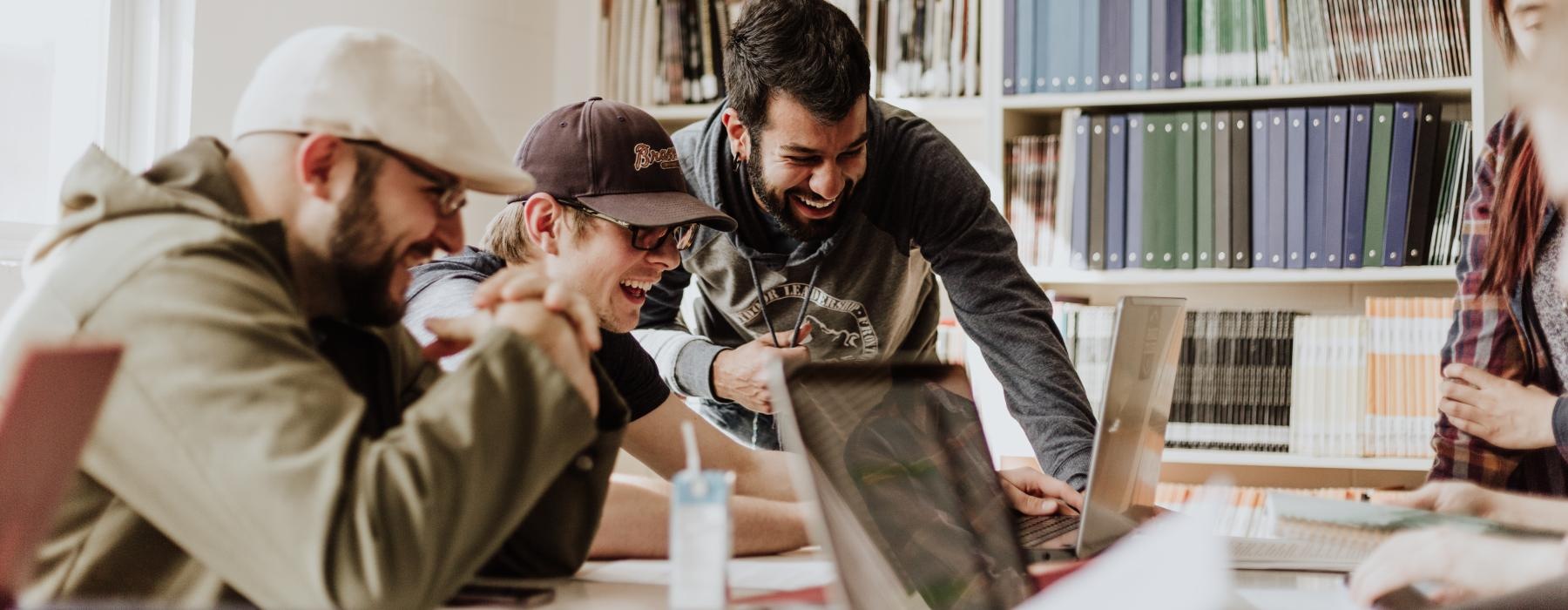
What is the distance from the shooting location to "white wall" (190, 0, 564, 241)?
222cm

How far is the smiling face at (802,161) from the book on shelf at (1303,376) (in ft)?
2.70

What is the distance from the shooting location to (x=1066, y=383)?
73.2 inches

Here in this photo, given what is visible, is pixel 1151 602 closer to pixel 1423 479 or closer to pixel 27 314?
pixel 27 314

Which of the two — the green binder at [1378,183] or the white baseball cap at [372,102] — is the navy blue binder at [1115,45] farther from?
the white baseball cap at [372,102]

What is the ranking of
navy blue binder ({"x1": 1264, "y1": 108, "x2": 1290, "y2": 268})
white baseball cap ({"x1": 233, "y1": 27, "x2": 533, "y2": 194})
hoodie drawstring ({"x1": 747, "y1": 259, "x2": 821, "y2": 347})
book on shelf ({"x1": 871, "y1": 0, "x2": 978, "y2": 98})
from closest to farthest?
white baseball cap ({"x1": 233, "y1": 27, "x2": 533, "y2": 194})
hoodie drawstring ({"x1": 747, "y1": 259, "x2": 821, "y2": 347})
navy blue binder ({"x1": 1264, "y1": 108, "x2": 1290, "y2": 268})
book on shelf ({"x1": 871, "y1": 0, "x2": 978, "y2": 98})

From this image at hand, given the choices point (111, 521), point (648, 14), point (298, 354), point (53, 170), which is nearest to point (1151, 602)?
point (298, 354)

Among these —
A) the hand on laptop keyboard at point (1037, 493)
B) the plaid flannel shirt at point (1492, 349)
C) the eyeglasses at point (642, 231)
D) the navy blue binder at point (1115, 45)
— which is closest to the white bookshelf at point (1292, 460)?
the plaid flannel shirt at point (1492, 349)

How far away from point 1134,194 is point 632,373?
4.75 ft

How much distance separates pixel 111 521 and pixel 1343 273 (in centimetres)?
237

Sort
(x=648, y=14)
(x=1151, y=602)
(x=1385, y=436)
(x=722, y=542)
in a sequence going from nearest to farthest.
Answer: (x=1151, y=602) → (x=722, y=542) → (x=1385, y=436) → (x=648, y=14)

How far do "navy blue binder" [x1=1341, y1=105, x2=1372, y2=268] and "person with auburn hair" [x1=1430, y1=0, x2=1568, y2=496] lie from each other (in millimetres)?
711

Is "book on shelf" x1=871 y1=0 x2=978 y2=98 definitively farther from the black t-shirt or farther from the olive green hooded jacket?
the olive green hooded jacket

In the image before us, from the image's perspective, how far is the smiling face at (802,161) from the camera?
6.11 feet

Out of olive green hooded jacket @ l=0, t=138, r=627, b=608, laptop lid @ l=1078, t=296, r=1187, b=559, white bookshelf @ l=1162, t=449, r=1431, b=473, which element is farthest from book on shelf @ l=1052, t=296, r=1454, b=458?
olive green hooded jacket @ l=0, t=138, r=627, b=608
